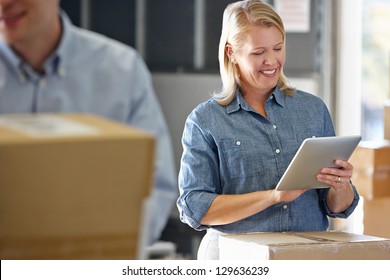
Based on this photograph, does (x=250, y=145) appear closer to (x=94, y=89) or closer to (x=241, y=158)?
(x=241, y=158)

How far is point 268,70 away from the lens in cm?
217

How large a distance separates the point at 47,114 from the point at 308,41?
311cm

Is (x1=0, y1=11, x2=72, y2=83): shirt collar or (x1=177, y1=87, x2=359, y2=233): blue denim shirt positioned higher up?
(x1=0, y1=11, x2=72, y2=83): shirt collar

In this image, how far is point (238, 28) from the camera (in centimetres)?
220

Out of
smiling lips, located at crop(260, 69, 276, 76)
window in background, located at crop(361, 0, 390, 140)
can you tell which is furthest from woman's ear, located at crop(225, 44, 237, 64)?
window in background, located at crop(361, 0, 390, 140)

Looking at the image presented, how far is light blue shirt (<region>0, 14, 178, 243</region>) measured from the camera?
140 centimetres

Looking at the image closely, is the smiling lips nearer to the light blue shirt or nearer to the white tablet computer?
the white tablet computer

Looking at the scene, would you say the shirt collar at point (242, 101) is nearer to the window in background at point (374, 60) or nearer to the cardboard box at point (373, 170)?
the cardboard box at point (373, 170)

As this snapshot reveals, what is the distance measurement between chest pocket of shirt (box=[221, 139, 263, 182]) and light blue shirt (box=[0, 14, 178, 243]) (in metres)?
0.77

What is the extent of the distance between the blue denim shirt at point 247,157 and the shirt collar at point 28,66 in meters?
0.85

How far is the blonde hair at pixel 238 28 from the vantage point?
7.07ft

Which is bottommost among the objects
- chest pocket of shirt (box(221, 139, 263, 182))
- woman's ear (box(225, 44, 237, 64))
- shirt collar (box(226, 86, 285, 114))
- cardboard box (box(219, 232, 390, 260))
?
cardboard box (box(219, 232, 390, 260))

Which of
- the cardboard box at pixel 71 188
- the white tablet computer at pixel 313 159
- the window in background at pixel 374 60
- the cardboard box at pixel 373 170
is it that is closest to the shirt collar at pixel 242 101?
the white tablet computer at pixel 313 159

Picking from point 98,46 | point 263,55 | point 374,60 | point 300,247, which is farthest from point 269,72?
point 374,60
